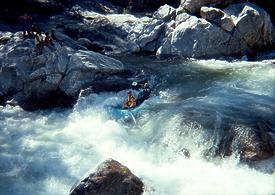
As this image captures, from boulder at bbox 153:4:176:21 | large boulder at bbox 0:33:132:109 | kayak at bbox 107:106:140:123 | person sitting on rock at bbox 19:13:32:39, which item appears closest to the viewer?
kayak at bbox 107:106:140:123

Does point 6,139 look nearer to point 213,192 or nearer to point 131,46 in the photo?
point 213,192

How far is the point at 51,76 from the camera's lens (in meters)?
15.9

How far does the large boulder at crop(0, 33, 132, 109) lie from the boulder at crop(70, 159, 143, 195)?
640cm

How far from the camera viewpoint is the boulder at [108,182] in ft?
30.3

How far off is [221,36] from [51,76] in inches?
300

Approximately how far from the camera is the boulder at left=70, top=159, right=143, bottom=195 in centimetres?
924

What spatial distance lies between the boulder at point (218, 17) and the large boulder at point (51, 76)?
219 inches

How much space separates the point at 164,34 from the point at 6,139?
945 centimetres

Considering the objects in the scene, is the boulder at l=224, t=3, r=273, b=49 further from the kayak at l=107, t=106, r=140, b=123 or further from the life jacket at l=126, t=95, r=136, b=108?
the kayak at l=107, t=106, r=140, b=123

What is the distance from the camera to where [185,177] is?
11070 millimetres

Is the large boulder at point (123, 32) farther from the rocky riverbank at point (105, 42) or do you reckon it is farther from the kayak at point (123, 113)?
the kayak at point (123, 113)

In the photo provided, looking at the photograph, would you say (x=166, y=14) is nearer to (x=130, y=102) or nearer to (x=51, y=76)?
(x=51, y=76)

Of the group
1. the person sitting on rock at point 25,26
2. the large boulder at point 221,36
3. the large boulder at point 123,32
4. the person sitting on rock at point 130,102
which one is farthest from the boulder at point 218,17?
the person sitting on rock at point 25,26

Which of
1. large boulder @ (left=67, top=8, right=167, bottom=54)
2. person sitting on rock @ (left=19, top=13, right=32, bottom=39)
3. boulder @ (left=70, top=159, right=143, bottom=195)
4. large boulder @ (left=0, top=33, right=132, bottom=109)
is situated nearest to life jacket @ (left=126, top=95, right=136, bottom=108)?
large boulder @ (left=0, top=33, right=132, bottom=109)
